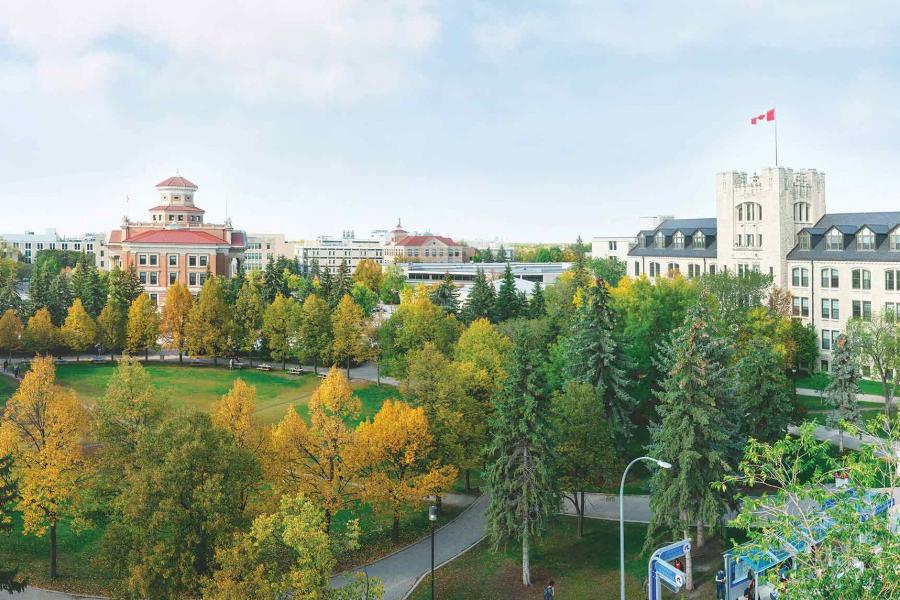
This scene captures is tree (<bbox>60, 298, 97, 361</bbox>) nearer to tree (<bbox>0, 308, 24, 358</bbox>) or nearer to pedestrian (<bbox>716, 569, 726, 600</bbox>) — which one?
tree (<bbox>0, 308, 24, 358</bbox>)

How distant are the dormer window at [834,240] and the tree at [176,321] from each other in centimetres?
5272

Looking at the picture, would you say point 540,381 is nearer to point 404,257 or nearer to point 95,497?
point 95,497

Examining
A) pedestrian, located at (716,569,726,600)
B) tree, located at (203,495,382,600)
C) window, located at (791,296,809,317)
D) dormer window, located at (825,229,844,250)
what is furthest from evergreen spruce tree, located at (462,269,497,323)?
tree, located at (203,495,382,600)

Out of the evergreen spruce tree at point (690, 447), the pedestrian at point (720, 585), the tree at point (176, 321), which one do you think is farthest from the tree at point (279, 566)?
the tree at point (176, 321)

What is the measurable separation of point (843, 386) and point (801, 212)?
86.1 feet

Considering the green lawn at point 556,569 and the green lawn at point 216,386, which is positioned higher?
→ the green lawn at point 216,386

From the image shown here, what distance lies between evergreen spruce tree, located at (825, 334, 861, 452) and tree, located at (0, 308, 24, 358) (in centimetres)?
6171

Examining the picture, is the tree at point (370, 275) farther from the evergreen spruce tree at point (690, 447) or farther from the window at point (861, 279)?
the evergreen spruce tree at point (690, 447)

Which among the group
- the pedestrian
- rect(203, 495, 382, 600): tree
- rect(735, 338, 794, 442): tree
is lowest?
the pedestrian

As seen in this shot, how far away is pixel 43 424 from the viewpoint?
33.5 m

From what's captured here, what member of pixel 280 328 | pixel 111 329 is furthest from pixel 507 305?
pixel 111 329

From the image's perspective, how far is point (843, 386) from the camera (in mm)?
45781

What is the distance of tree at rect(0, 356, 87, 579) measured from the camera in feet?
104

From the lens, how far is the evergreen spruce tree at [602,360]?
43125 millimetres
